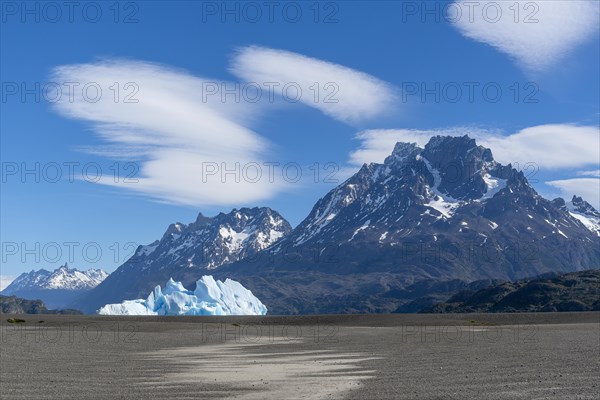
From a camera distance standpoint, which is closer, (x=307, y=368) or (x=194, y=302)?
(x=307, y=368)

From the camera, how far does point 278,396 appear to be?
25.0 m

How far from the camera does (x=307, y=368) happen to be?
34.1 metres

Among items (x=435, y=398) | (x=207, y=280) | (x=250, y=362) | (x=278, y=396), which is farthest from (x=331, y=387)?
(x=207, y=280)

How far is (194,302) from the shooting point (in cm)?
16375

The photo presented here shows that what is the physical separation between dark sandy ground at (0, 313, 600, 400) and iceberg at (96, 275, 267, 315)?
103 metres

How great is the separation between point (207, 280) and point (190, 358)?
467ft

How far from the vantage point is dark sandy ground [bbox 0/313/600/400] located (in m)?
25.6

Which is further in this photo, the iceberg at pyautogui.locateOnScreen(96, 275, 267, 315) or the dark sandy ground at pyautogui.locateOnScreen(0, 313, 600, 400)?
the iceberg at pyautogui.locateOnScreen(96, 275, 267, 315)

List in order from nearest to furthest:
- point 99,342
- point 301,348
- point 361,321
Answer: point 301,348 < point 99,342 < point 361,321

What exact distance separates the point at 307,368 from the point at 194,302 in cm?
13268

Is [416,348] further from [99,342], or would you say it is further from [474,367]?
[99,342]

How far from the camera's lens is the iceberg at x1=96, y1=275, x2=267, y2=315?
158m

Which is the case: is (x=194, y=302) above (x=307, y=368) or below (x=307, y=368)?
above

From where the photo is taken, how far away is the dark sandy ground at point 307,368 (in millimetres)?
25609
